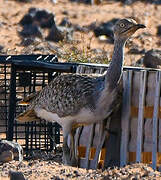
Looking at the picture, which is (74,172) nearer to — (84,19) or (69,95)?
(69,95)

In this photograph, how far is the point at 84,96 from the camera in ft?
29.5

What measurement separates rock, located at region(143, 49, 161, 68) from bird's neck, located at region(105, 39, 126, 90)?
7.09m

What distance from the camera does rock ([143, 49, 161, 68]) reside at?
16344mm

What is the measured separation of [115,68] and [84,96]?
0.45 metres

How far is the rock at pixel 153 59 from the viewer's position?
53.6 ft

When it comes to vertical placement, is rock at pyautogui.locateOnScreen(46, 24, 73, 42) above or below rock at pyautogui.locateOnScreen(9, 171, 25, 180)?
above

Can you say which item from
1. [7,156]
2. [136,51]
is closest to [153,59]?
[136,51]

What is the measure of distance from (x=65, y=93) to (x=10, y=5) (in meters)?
16.9

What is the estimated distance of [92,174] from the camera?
763 centimetres

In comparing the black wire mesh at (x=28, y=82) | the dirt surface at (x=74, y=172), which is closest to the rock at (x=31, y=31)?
the black wire mesh at (x=28, y=82)

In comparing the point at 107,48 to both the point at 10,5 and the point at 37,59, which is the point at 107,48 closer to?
the point at 10,5

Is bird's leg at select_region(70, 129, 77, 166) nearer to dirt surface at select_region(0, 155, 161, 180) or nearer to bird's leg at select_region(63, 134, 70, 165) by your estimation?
bird's leg at select_region(63, 134, 70, 165)

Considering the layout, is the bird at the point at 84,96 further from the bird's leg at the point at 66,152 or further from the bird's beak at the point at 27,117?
the bird's beak at the point at 27,117

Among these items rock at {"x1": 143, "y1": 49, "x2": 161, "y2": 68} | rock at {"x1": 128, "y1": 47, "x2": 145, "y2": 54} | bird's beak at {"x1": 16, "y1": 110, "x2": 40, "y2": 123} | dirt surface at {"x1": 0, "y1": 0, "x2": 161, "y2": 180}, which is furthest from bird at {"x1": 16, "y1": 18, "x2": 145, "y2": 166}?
rock at {"x1": 128, "y1": 47, "x2": 145, "y2": 54}
